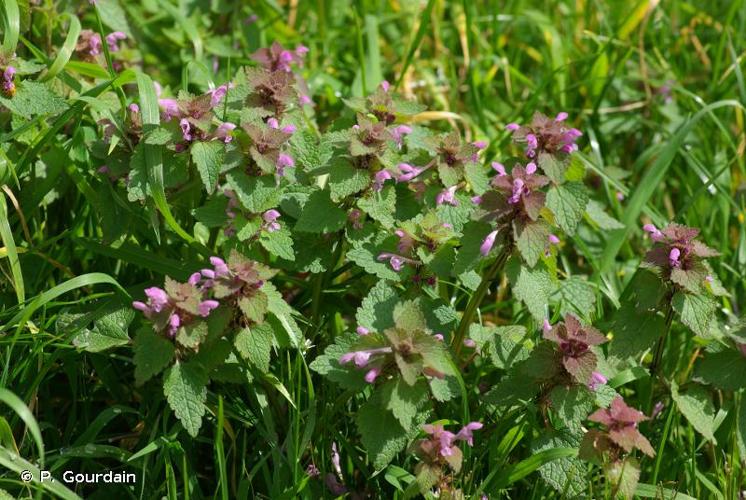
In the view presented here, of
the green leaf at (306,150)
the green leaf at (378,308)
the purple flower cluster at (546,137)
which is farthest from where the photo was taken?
the green leaf at (306,150)

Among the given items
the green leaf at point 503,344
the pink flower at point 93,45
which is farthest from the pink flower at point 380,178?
the pink flower at point 93,45

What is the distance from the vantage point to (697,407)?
258 centimetres

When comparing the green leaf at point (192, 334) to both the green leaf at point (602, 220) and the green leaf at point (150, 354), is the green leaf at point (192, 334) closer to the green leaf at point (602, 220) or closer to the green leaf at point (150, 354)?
the green leaf at point (150, 354)

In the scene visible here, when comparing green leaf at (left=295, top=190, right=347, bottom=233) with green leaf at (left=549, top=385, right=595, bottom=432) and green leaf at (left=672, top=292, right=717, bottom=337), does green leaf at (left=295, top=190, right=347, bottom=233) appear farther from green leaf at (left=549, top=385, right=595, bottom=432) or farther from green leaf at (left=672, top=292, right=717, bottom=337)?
green leaf at (left=672, top=292, right=717, bottom=337)

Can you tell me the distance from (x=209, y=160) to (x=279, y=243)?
0.96 feet

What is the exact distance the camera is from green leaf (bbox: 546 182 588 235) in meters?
2.44

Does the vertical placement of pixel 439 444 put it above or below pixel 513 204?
below

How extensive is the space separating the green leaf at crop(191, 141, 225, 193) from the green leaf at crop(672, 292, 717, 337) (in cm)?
127

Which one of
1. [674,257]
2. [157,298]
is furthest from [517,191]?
[157,298]

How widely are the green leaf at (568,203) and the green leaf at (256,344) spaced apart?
82cm

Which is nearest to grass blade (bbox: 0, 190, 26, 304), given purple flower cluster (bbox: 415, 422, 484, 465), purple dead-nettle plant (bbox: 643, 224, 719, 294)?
purple flower cluster (bbox: 415, 422, 484, 465)

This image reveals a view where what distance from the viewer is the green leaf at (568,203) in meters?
2.44

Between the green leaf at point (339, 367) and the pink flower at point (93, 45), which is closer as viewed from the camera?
the green leaf at point (339, 367)

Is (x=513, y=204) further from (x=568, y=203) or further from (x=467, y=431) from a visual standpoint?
(x=467, y=431)
